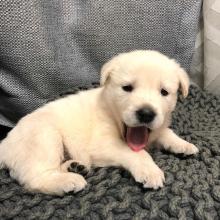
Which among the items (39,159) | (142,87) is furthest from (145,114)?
(39,159)

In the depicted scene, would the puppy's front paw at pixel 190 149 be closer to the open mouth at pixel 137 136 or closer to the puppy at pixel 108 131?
the puppy at pixel 108 131

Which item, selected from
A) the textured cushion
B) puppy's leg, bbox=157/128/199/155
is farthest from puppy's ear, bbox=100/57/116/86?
the textured cushion

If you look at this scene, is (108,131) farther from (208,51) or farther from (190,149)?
(208,51)

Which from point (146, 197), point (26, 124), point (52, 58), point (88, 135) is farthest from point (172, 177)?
point (52, 58)

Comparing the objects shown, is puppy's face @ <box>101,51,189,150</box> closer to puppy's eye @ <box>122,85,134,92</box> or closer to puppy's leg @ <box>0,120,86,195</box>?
puppy's eye @ <box>122,85,134,92</box>

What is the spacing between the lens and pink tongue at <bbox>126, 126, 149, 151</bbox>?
1739 millimetres

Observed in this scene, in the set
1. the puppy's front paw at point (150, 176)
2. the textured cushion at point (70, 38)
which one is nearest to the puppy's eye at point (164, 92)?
the puppy's front paw at point (150, 176)

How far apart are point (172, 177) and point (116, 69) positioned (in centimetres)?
49

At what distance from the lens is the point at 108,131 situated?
5.92 feet

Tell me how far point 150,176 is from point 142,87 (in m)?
0.37

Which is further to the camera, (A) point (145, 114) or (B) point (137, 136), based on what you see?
(B) point (137, 136)

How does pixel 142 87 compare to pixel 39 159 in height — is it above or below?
above

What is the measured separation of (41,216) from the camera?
1.45m

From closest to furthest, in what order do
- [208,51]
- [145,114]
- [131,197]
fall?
[131,197] < [145,114] < [208,51]
